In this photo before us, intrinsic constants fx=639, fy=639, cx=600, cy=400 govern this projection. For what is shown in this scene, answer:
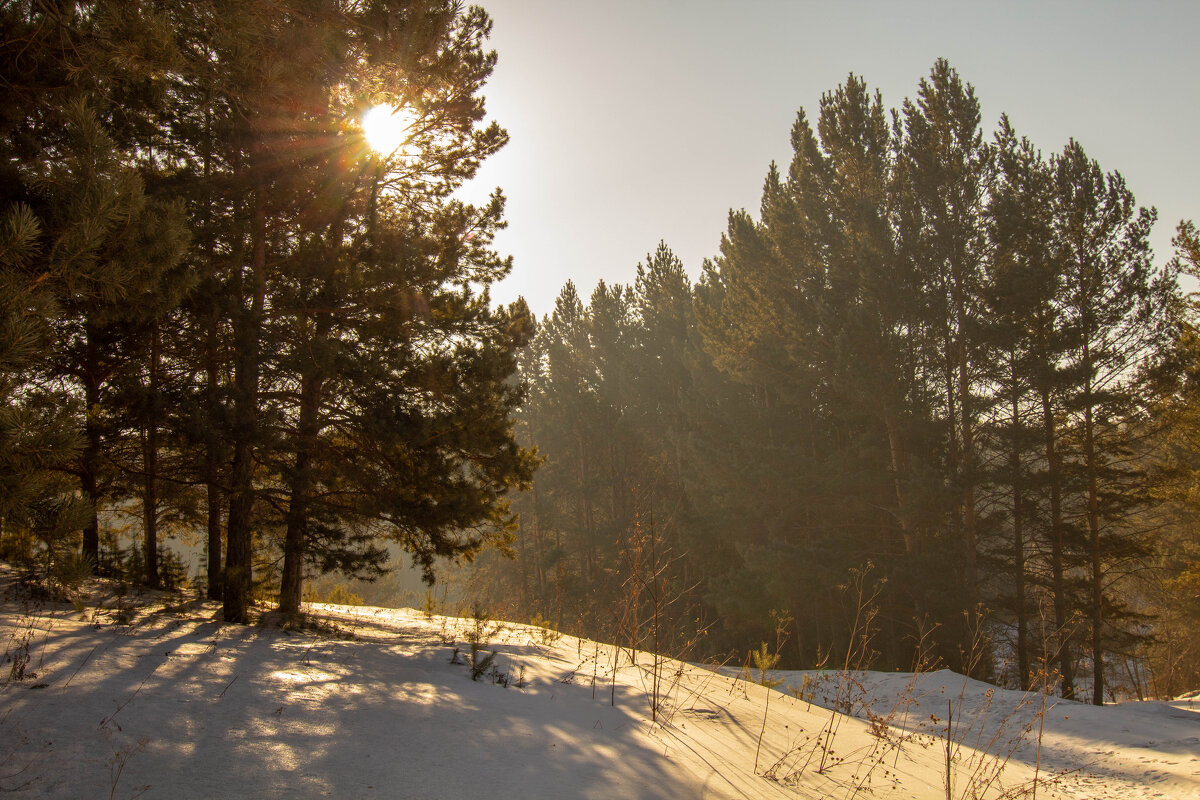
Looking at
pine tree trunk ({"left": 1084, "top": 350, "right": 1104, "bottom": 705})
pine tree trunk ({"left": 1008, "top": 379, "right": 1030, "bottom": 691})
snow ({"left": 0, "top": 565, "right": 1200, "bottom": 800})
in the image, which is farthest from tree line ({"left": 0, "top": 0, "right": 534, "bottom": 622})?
pine tree trunk ({"left": 1084, "top": 350, "right": 1104, "bottom": 705})

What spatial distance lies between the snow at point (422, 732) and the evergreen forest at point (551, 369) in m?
0.68

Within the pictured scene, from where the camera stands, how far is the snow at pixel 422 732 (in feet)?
8.93

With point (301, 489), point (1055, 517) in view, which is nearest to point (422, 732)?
point (301, 489)

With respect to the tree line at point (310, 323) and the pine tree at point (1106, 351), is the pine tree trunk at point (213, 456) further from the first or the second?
the pine tree at point (1106, 351)

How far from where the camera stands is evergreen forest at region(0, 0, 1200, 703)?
156 inches

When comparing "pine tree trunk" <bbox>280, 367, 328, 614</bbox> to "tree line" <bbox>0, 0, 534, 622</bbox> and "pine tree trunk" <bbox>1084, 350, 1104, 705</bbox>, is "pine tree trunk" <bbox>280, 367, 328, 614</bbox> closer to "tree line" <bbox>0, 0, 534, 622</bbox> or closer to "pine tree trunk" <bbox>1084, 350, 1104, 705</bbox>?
"tree line" <bbox>0, 0, 534, 622</bbox>

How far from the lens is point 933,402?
17.6m

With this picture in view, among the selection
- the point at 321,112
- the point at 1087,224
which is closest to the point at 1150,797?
the point at 321,112

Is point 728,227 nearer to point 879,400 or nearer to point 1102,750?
point 879,400

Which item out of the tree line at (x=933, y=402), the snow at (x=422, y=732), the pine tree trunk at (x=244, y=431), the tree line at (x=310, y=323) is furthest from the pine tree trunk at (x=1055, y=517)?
the pine tree trunk at (x=244, y=431)

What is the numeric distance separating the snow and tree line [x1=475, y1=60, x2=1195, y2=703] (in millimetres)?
6302

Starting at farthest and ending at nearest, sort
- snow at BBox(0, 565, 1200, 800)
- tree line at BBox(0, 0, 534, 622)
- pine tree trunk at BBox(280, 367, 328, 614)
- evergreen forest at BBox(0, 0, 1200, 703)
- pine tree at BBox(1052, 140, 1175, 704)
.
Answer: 1. pine tree at BBox(1052, 140, 1175, 704)
2. pine tree trunk at BBox(280, 367, 328, 614)
3. tree line at BBox(0, 0, 534, 622)
4. evergreen forest at BBox(0, 0, 1200, 703)
5. snow at BBox(0, 565, 1200, 800)

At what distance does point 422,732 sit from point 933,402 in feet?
57.4

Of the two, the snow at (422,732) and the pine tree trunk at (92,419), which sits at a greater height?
the pine tree trunk at (92,419)
